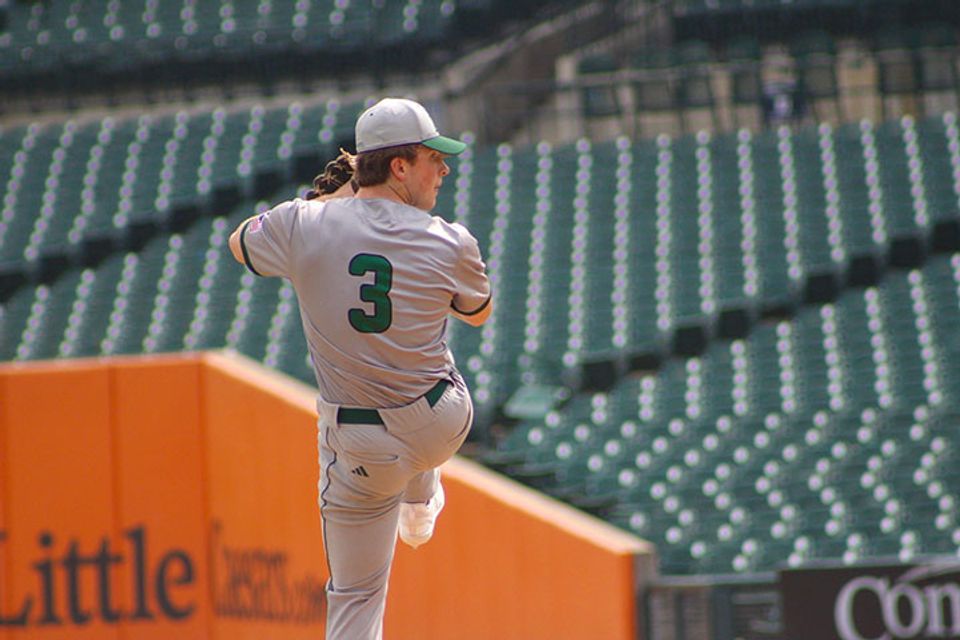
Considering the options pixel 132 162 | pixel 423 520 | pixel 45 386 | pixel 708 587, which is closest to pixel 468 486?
pixel 708 587

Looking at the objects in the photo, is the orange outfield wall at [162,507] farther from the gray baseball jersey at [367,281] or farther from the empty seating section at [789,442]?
the gray baseball jersey at [367,281]

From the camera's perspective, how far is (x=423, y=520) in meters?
3.74

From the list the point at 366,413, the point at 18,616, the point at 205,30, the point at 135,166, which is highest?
the point at 205,30

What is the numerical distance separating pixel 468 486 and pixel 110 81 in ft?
40.1

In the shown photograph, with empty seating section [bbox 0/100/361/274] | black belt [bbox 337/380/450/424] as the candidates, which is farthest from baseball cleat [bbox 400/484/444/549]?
empty seating section [bbox 0/100/361/274]

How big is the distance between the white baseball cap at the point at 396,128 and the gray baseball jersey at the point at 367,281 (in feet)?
0.53

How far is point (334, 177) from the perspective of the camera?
3703 millimetres

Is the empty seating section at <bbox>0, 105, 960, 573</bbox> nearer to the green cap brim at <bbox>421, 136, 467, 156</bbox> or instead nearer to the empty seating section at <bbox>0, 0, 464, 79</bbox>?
the empty seating section at <bbox>0, 0, 464, 79</bbox>

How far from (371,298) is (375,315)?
4 centimetres

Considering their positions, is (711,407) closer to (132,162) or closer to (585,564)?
(585,564)

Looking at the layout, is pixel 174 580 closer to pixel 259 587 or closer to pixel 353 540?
pixel 259 587

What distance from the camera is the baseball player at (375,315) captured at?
135 inches

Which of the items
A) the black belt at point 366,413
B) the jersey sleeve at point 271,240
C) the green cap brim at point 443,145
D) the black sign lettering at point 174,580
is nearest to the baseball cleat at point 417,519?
the black belt at point 366,413

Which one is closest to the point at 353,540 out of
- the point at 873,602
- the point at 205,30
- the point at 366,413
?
the point at 366,413
